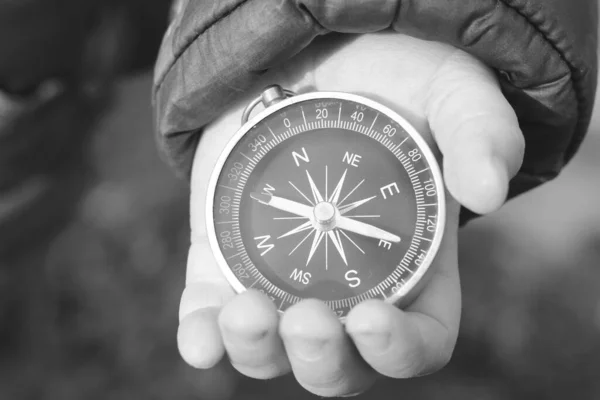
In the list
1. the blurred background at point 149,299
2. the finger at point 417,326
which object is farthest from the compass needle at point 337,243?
the blurred background at point 149,299

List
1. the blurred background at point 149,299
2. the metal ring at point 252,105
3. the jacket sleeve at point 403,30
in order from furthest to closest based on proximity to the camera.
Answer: the blurred background at point 149,299, the metal ring at point 252,105, the jacket sleeve at point 403,30

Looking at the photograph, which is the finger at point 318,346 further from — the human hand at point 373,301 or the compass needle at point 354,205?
the compass needle at point 354,205

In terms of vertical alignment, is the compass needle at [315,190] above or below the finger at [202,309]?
above

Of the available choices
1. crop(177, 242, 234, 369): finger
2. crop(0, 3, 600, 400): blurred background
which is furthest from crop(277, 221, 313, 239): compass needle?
crop(0, 3, 600, 400): blurred background

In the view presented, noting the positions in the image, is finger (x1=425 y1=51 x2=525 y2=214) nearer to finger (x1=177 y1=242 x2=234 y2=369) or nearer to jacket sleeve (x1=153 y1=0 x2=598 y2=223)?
jacket sleeve (x1=153 y1=0 x2=598 y2=223)

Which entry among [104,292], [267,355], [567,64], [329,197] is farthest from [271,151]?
[104,292]

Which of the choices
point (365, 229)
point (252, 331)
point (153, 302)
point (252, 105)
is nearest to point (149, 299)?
point (153, 302)

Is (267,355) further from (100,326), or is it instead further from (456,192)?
(100,326)
